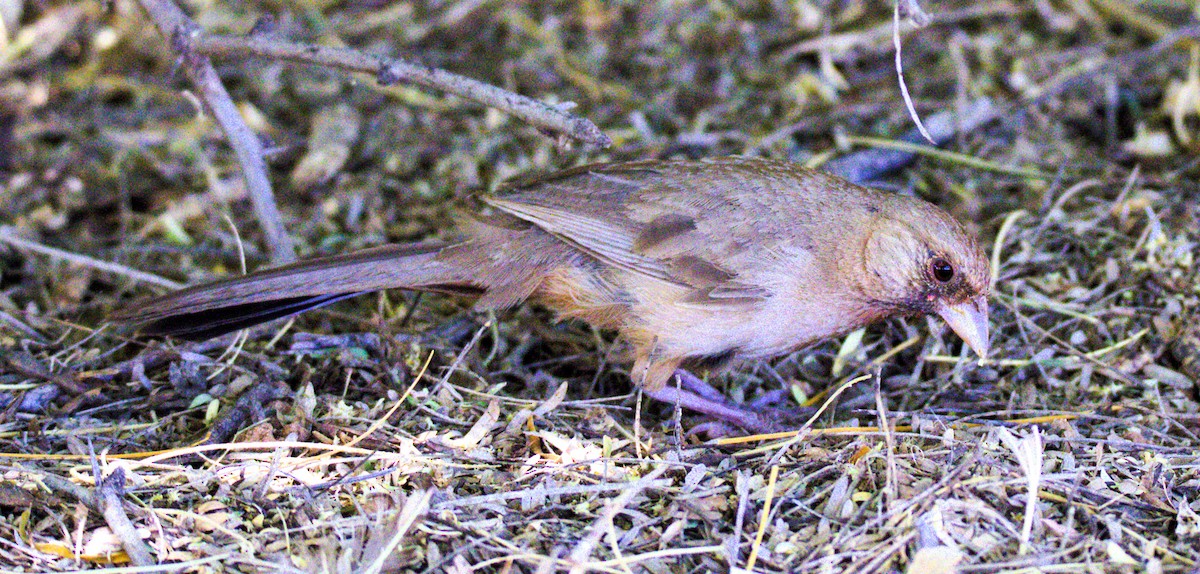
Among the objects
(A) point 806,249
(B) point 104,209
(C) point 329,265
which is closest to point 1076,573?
(A) point 806,249

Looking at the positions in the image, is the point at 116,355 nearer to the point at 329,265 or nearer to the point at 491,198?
the point at 329,265

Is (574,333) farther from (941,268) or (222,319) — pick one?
(941,268)

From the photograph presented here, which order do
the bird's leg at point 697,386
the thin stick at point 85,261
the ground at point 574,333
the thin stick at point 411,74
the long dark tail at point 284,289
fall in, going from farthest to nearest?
the thin stick at point 85,261 < the bird's leg at point 697,386 < the long dark tail at point 284,289 < the thin stick at point 411,74 < the ground at point 574,333

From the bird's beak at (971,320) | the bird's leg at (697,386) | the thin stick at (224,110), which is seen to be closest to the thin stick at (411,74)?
the thin stick at (224,110)

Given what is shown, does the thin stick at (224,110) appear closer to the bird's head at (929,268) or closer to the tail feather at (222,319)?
the tail feather at (222,319)

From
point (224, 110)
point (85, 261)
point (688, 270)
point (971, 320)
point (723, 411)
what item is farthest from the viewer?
point (85, 261)

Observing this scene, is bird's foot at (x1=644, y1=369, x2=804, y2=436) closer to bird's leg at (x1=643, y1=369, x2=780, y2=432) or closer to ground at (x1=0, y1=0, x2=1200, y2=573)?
bird's leg at (x1=643, y1=369, x2=780, y2=432)

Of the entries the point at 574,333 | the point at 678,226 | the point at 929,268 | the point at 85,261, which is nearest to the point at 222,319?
the point at 85,261

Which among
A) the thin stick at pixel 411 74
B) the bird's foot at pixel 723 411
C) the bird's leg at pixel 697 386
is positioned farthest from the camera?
the bird's leg at pixel 697 386
